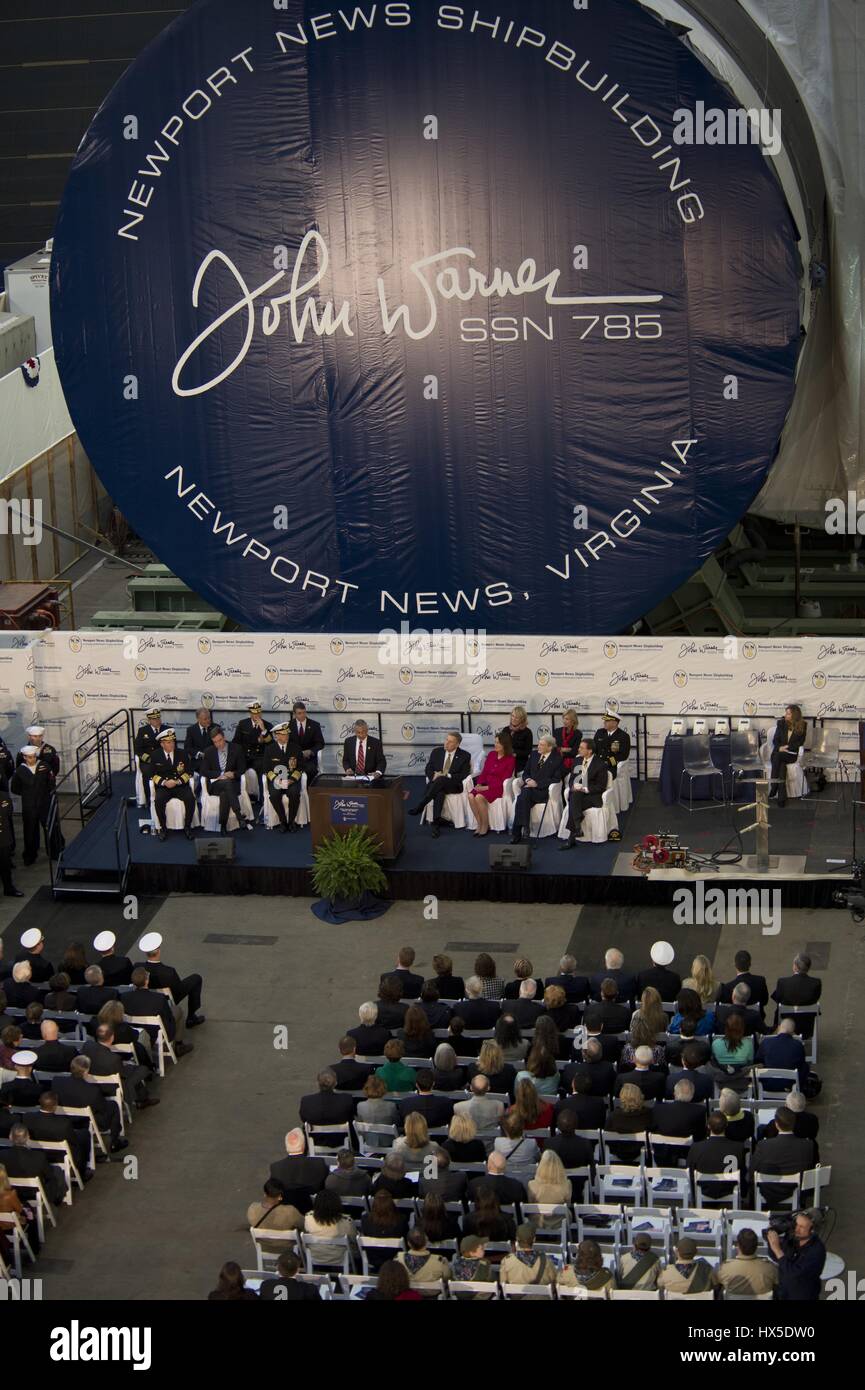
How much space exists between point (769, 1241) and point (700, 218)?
15.2 meters

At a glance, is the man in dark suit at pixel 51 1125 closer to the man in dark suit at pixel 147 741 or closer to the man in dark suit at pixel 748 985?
the man in dark suit at pixel 748 985

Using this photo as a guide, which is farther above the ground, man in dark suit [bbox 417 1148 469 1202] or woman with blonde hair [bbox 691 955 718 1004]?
woman with blonde hair [bbox 691 955 718 1004]

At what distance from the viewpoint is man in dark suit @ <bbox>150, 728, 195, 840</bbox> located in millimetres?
28109

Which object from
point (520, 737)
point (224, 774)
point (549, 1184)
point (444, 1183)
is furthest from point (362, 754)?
point (549, 1184)

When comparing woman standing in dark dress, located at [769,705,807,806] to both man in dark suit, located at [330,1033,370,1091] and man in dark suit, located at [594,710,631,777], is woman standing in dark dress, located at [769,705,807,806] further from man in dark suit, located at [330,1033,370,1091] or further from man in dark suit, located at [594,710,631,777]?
man in dark suit, located at [330,1033,370,1091]

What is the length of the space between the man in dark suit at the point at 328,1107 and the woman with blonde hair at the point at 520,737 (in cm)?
835

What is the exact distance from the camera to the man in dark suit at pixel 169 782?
1107 inches

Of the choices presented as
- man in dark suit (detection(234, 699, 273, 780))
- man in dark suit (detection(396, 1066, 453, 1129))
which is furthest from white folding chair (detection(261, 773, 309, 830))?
man in dark suit (detection(396, 1066, 453, 1129))

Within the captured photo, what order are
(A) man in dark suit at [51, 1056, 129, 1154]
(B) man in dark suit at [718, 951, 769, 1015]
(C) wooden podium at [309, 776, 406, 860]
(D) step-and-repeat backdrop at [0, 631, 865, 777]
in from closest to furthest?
(A) man in dark suit at [51, 1056, 129, 1154]
(B) man in dark suit at [718, 951, 769, 1015]
(C) wooden podium at [309, 776, 406, 860]
(D) step-and-repeat backdrop at [0, 631, 865, 777]

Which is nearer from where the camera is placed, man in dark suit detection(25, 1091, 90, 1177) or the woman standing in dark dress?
man in dark suit detection(25, 1091, 90, 1177)

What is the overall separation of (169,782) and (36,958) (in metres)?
4.73

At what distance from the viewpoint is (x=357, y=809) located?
26.9 meters

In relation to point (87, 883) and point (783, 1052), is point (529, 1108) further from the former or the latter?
point (87, 883)

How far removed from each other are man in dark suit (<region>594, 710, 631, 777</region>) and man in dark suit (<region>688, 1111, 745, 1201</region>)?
9.14 metres
